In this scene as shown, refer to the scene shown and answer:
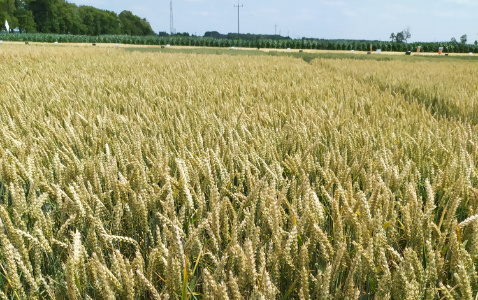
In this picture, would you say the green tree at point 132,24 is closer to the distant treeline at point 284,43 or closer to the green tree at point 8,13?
the green tree at point 8,13

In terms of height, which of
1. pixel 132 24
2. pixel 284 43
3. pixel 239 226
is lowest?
pixel 239 226

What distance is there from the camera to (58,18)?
77375mm

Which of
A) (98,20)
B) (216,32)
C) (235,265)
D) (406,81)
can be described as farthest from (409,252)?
(216,32)

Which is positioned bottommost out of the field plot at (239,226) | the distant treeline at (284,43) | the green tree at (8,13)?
the field plot at (239,226)

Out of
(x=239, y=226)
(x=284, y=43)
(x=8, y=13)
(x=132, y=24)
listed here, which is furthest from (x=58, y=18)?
(x=239, y=226)

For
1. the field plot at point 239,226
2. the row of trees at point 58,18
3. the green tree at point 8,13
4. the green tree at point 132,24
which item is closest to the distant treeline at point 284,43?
the green tree at point 8,13

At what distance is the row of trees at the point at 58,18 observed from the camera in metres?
68.1

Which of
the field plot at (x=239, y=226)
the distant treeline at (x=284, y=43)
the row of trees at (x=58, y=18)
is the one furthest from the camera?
the row of trees at (x=58, y=18)

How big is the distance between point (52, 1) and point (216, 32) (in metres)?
81.4

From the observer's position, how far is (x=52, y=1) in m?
75.8

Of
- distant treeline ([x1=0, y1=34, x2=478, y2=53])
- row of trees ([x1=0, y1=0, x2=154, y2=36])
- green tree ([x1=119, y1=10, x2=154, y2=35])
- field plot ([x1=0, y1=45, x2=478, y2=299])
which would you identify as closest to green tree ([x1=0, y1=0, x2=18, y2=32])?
row of trees ([x1=0, y1=0, x2=154, y2=36])

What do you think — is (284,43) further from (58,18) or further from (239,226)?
(239,226)

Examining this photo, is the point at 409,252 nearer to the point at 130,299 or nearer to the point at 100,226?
the point at 130,299

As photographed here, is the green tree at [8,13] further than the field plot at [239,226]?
Yes
